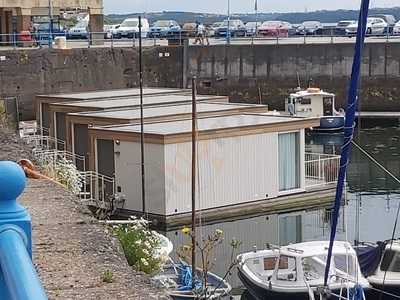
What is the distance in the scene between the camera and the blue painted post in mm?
2232

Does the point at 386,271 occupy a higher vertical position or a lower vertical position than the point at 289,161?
lower

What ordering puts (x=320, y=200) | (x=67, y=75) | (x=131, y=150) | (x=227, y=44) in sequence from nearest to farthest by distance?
(x=131, y=150) → (x=320, y=200) → (x=67, y=75) → (x=227, y=44)

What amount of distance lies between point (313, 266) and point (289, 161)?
11.4 meters

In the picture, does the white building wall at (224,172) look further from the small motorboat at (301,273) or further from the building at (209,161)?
the small motorboat at (301,273)

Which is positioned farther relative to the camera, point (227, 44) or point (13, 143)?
point (227, 44)

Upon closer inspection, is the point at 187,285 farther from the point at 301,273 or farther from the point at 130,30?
the point at 130,30

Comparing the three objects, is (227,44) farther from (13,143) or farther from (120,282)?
(120,282)

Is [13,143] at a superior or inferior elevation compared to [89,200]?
superior

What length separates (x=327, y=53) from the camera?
179 feet

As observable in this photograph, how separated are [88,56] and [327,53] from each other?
47.6 feet

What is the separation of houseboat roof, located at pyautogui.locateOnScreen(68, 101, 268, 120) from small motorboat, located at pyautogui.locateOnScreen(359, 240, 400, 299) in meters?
12.0

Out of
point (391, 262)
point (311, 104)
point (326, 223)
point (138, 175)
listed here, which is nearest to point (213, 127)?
point (138, 175)

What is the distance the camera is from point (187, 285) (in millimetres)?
17422

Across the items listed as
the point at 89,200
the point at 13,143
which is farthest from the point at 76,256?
the point at 89,200
